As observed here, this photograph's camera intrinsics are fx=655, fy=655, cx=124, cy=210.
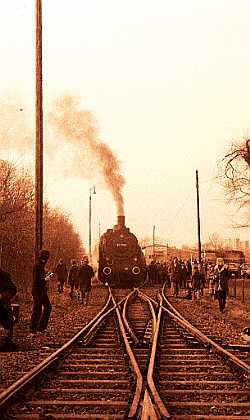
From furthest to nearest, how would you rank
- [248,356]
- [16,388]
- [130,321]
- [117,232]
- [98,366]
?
[117,232] < [130,321] < [248,356] < [98,366] < [16,388]

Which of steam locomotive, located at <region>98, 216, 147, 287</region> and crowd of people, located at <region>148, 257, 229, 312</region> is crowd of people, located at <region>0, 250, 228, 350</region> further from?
steam locomotive, located at <region>98, 216, 147, 287</region>

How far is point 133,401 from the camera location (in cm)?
629

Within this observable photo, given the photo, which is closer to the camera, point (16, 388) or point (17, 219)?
point (16, 388)

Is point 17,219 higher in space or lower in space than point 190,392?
higher

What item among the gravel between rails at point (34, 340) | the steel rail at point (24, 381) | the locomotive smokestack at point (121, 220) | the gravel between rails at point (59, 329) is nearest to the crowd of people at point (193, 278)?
the gravel between rails at point (59, 329)

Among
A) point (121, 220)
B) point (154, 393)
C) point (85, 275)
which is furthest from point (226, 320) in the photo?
point (121, 220)

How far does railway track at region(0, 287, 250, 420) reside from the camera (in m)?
6.14

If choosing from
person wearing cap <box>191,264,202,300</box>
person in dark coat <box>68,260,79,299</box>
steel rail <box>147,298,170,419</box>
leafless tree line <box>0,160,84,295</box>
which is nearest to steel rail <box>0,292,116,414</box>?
steel rail <box>147,298,170,419</box>

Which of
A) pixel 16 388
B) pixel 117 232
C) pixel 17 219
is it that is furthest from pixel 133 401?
pixel 117 232

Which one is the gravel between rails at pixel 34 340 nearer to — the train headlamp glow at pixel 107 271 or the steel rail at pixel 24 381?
the steel rail at pixel 24 381

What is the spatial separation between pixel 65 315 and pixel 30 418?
43.7 ft

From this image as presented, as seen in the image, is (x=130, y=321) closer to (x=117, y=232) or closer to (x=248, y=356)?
(x=248, y=356)

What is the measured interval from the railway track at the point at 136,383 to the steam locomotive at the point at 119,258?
2389cm

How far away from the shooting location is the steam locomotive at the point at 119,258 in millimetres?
36375
